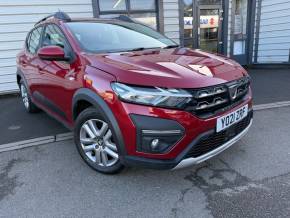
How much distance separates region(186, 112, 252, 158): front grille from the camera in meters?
2.35

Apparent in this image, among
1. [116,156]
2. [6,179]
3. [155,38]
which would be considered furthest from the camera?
[155,38]

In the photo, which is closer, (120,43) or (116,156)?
(116,156)

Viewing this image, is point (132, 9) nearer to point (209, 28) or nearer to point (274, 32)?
point (209, 28)

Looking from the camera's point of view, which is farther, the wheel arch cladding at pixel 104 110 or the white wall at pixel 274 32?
the white wall at pixel 274 32

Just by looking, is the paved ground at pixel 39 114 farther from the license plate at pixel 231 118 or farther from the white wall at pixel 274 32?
the license plate at pixel 231 118

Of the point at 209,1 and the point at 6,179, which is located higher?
the point at 209,1

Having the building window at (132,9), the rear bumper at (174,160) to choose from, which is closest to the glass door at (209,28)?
the building window at (132,9)

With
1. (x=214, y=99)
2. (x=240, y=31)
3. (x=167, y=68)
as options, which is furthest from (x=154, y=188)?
(x=240, y=31)

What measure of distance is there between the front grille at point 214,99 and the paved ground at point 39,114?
2.51 metres

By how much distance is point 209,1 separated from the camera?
826 centimetres

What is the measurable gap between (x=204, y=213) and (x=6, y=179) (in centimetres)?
208

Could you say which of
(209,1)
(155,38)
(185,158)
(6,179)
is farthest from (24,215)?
(209,1)

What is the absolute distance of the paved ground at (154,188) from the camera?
2.29m

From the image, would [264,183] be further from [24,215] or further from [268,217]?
[24,215]
